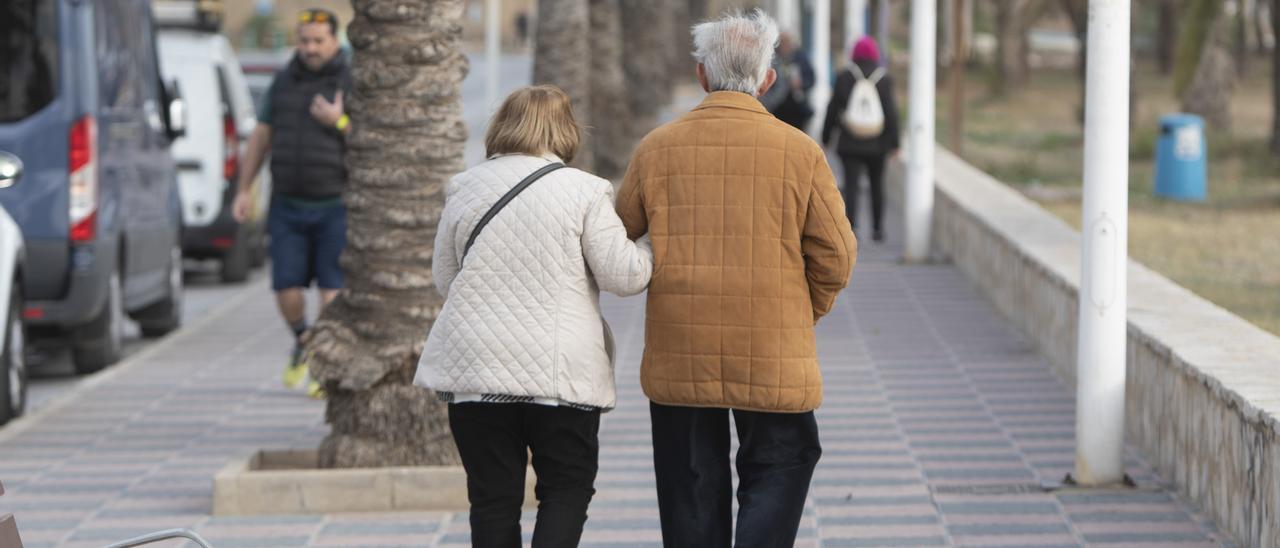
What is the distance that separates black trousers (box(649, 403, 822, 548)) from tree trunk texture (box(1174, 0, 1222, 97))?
15451 millimetres

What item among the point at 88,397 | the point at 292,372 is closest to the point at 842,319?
the point at 292,372

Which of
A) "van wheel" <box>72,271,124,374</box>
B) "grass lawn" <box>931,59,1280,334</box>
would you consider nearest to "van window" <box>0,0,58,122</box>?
"van wheel" <box>72,271,124,374</box>

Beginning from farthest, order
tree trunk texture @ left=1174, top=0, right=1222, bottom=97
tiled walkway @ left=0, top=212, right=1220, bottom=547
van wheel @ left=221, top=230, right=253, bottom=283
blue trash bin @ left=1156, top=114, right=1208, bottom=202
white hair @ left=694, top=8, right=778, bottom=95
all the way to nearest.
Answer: tree trunk texture @ left=1174, top=0, right=1222, bottom=97 → blue trash bin @ left=1156, top=114, right=1208, bottom=202 → van wheel @ left=221, top=230, right=253, bottom=283 → tiled walkway @ left=0, top=212, right=1220, bottom=547 → white hair @ left=694, top=8, right=778, bottom=95

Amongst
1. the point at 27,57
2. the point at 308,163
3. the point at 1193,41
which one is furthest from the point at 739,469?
the point at 1193,41

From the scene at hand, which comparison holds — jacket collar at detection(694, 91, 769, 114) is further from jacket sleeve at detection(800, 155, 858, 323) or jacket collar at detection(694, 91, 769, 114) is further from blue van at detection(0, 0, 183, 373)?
blue van at detection(0, 0, 183, 373)

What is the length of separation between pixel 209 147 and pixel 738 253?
34.4ft

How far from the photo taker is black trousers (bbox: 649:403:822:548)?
16.3ft

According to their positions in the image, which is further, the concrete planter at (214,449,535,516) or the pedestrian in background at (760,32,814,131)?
the pedestrian in background at (760,32,814,131)

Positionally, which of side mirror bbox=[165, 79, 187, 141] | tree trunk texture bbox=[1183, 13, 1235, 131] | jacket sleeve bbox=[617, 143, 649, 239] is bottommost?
tree trunk texture bbox=[1183, 13, 1235, 131]

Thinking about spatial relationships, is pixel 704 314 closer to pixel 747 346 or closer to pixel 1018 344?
pixel 747 346

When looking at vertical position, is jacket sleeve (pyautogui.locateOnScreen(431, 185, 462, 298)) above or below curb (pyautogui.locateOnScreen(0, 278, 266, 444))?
above

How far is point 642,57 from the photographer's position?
2572 cm

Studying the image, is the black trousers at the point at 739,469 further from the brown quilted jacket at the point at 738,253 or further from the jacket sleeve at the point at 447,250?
the jacket sleeve at the point at 447,250

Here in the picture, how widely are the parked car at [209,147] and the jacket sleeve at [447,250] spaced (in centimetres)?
980
